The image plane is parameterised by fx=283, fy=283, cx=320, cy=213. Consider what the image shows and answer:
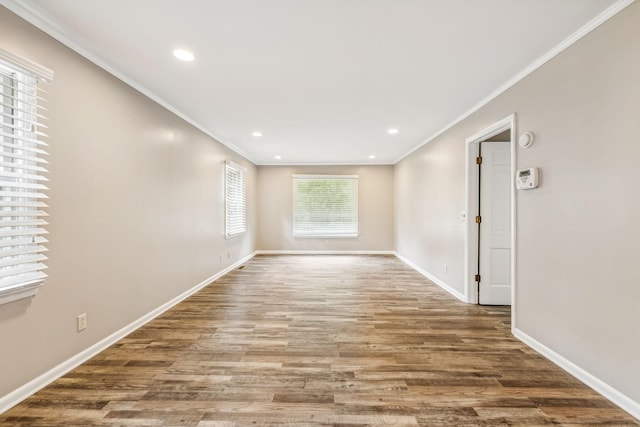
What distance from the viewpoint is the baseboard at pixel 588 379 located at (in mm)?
1733

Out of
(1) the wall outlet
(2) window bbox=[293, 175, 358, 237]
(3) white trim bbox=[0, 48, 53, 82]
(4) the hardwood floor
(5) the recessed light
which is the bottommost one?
(4) the hardwood floor

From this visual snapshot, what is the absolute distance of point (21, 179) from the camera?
189 centimetres

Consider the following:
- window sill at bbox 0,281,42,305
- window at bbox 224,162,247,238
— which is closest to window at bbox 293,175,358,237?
window at bbox 224,162,247,238

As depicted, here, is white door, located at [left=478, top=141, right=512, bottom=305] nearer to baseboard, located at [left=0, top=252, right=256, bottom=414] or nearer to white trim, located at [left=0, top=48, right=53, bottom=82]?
baseboard, located at [left=0, top=252, right=256, bottom=414]

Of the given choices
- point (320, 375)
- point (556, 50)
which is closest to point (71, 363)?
point (320, 375)

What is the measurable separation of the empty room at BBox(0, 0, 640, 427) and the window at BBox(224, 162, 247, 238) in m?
1.52

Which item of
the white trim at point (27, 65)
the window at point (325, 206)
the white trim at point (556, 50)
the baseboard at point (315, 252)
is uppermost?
the white trim at point (556, 50)

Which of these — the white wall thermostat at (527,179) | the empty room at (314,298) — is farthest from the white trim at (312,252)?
the white wall thermostat at (527,179)

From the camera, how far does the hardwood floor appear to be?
1.72 metres

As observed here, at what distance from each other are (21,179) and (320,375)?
2.48 meters

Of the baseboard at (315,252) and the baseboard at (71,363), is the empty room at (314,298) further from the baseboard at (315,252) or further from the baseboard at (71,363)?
the baseboard at (315,252)

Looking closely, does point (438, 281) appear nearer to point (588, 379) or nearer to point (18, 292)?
point (588, 379)

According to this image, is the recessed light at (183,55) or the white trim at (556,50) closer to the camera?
the white trim at (556,50)

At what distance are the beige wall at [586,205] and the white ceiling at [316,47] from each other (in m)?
0.28
